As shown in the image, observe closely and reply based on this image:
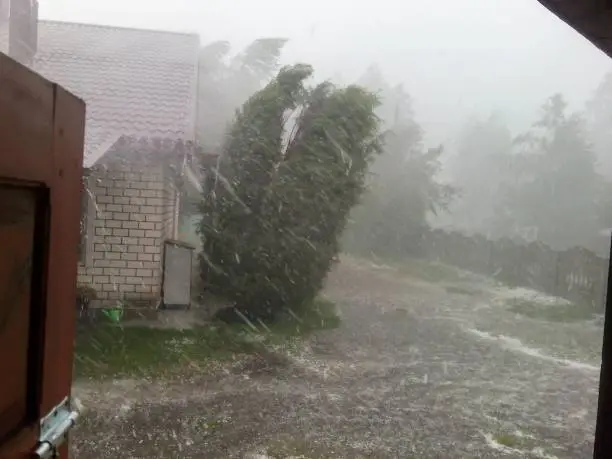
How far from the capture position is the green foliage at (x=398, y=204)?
20.5m

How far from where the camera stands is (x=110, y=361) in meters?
6.30

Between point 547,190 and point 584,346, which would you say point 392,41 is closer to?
point 547,190

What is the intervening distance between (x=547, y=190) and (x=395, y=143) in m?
6.05

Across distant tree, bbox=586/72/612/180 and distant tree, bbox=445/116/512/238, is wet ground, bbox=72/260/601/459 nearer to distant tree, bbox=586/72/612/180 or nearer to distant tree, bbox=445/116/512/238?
distant tree, bbox=586/72/612/180

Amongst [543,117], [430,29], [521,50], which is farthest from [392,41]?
[543,117]

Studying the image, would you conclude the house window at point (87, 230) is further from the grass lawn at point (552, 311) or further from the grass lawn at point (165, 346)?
the grass lawn at point (552, 311)

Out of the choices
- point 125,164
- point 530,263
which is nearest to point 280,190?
point 125,164

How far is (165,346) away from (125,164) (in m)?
2.40

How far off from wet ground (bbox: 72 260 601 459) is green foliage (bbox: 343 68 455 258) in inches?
429

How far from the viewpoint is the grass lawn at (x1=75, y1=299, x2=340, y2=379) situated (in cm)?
617

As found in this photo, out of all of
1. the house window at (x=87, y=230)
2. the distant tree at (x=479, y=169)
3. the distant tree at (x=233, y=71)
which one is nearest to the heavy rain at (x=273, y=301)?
the house window at (x=87, y=230)

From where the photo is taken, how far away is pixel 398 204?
20719mm

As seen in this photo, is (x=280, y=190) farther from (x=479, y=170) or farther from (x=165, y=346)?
(x=479, y=170)

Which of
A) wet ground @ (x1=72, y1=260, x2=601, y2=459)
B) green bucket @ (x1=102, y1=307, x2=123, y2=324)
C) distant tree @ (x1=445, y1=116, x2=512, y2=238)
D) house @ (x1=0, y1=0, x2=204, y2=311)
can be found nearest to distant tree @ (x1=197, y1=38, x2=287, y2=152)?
house @ (x1=0, y1=0, x2=204, y2=311)
